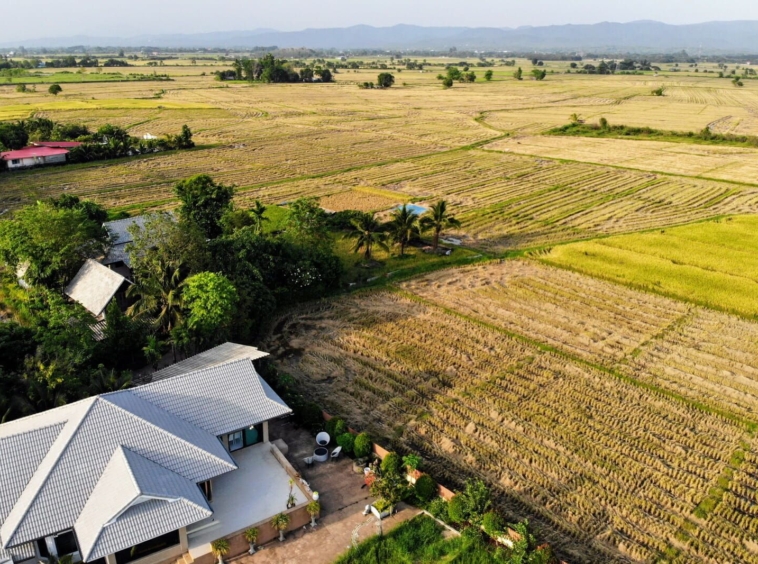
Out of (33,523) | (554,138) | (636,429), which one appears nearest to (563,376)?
(636,429)

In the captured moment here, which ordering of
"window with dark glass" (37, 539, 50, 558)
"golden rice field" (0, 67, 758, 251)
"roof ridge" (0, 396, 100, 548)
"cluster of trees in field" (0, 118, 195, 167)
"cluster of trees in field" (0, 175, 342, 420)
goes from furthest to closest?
"cluster of trees in field" (0, 118, 195, 167) < "golden rice field" (0, 67, 758, 251) < "cluster of trees in field" (0, 175, 342, 420) < "window with dark glass" (37, 539, 50, 558) < "roof ridge" (0, 396, 100, 548)

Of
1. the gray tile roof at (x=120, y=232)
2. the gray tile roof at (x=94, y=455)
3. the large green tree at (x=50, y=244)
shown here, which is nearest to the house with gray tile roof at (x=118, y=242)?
the gray tile roof at (x=120, y=232)

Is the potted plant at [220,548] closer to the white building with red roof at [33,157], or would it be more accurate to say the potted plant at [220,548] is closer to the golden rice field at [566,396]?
the golden rice field at [566,396]

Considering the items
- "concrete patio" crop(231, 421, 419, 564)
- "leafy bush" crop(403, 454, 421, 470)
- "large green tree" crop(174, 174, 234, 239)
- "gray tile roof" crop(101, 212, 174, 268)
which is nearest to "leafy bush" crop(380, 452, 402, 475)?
"leafy bush" crop(403, 454, 421, 470)

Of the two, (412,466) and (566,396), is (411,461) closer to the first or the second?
(412,466)

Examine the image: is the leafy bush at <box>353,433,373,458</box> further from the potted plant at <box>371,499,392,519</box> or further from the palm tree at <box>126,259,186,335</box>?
the palm tree at <box>126,259,186,335</box>

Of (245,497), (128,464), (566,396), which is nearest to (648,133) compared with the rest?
(566,396)
